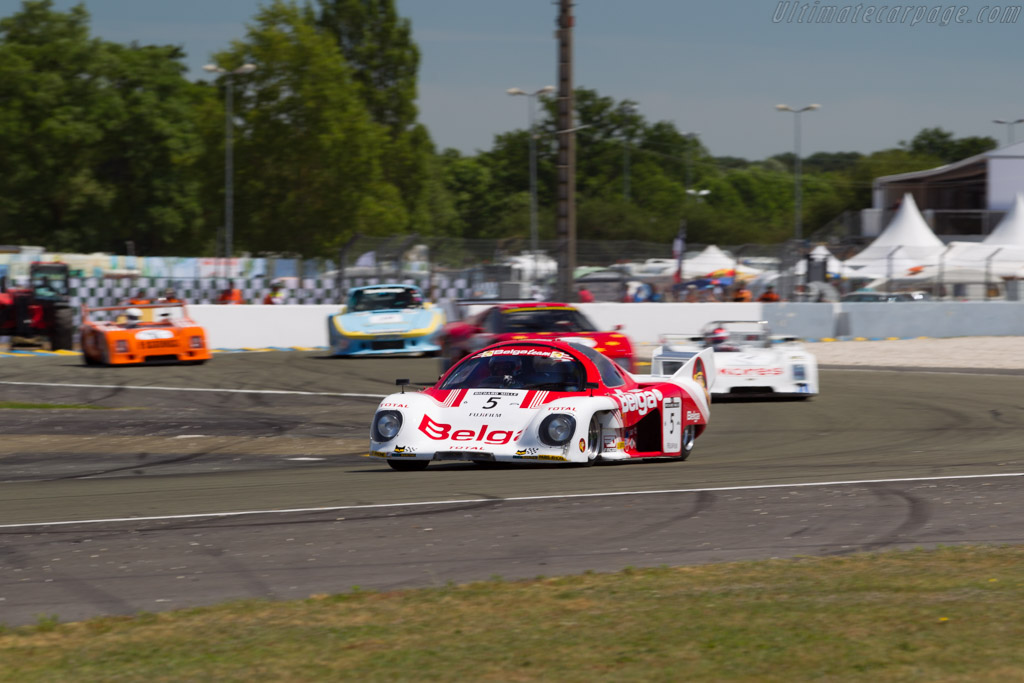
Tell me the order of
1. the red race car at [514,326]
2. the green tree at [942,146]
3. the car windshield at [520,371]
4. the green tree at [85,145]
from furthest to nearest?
the green tree at [942,146] < the green tree at [85,145] < the red race car at [514,326] < the car windshield at [520,371]

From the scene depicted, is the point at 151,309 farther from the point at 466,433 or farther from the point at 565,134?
the point at 466,433

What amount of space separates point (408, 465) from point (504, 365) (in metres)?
1.11

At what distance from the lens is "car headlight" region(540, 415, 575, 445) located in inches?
387

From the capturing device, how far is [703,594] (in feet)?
18.0

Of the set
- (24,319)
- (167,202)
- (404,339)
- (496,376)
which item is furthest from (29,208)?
(496,376)

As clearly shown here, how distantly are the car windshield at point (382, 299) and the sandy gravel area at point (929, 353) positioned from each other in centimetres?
798

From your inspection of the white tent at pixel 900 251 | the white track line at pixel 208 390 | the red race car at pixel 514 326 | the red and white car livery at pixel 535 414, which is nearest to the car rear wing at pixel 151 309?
the white track line at pixel 208 390

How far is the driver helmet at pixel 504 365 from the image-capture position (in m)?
10.6

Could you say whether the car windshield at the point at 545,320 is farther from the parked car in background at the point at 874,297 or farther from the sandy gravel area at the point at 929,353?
the parked car in background at the point at 874,297

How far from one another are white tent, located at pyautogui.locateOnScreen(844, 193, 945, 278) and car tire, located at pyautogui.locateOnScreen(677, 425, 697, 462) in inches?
898

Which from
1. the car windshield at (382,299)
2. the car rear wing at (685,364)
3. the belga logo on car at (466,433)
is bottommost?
the belga logo on car at (466,433)

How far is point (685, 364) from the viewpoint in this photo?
1210 cm

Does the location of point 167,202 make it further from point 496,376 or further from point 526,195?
point 496,376

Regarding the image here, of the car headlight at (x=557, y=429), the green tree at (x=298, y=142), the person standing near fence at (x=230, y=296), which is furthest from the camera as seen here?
the green tree at (x=298, y=142)
